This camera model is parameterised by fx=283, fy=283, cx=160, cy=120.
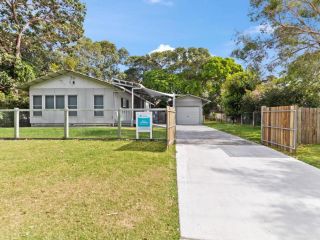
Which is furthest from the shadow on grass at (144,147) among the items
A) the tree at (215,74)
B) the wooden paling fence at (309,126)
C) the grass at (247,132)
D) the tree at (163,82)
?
the tree at (163,82)

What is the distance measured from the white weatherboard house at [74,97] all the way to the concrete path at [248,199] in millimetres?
13924

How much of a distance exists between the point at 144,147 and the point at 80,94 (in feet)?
41.6

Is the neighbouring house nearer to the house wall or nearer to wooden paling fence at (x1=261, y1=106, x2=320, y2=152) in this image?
the house wall

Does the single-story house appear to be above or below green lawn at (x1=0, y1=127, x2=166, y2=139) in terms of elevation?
above

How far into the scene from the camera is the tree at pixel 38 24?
2748 cm

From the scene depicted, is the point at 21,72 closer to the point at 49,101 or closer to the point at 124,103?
the point at 49,101

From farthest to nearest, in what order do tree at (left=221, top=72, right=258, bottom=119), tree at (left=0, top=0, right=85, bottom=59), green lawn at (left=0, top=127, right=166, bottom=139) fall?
1. tree at (left=221, top=72, right=258, bottom=119)
2. tree at (left=0, top=0, right=85, bottom=59)
3. green lawn at (left=0, top=127, right=166, bottom=139)

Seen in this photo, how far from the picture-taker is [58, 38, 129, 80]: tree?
1535 inches

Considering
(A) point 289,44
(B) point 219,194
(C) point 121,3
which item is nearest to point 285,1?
(A) point 289,44

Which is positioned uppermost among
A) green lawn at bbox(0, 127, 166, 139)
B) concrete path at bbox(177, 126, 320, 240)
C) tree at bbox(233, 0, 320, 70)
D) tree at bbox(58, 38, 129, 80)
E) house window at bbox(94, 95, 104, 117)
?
tree at bbox(58, 38, 129, 80)

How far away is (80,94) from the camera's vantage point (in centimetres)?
2141

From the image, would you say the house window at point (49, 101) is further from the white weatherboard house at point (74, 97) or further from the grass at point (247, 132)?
the grass at point (247, 132)

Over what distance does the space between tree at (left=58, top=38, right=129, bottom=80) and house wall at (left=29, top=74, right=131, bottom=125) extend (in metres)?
14.1

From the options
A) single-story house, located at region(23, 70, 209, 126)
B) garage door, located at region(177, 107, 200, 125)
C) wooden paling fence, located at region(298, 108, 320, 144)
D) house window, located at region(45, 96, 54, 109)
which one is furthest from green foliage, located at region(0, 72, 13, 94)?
wooden paling fence, located at region(298, 108, 320, 144)
